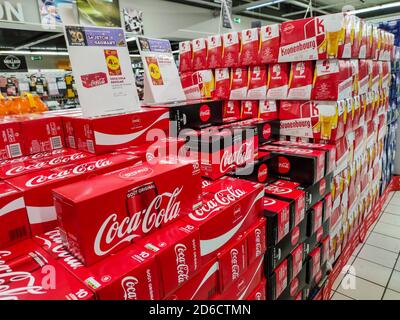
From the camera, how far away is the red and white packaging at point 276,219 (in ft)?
4.62

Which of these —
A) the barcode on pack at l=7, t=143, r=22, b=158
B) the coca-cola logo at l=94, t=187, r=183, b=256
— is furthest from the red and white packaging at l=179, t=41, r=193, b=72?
the coca-cola logo at l=94, t=187, r=183, b=256

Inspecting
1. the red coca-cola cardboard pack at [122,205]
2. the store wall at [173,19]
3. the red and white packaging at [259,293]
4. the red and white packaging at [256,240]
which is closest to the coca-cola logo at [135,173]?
the red coca-cola cardboard pack at [122,205]

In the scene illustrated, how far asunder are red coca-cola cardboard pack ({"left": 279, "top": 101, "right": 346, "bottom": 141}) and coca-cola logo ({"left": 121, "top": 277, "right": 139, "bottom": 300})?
173 cm

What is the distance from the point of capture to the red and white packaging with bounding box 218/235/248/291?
1.14 metres

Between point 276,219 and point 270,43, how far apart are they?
139 cm

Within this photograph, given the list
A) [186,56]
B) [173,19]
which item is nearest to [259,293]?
[186,56]

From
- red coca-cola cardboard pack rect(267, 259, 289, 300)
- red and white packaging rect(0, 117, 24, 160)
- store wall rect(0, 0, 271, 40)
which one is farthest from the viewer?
store wall rect(0, 0, 271, 40)

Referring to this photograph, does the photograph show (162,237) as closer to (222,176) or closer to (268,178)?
(222,176)

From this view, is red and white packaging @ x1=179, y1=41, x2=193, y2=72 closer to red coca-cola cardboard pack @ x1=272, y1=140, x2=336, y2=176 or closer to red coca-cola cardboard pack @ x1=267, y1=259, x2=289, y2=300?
red coca-cola cardboard pack @ x1=272, y1=140, x2=336, y2=176

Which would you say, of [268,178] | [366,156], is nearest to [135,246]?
[268,178]

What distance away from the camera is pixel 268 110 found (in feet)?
7.56

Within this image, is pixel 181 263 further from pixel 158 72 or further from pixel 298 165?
pixel 158 72

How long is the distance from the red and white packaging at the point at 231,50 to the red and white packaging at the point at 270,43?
0.72 ft
